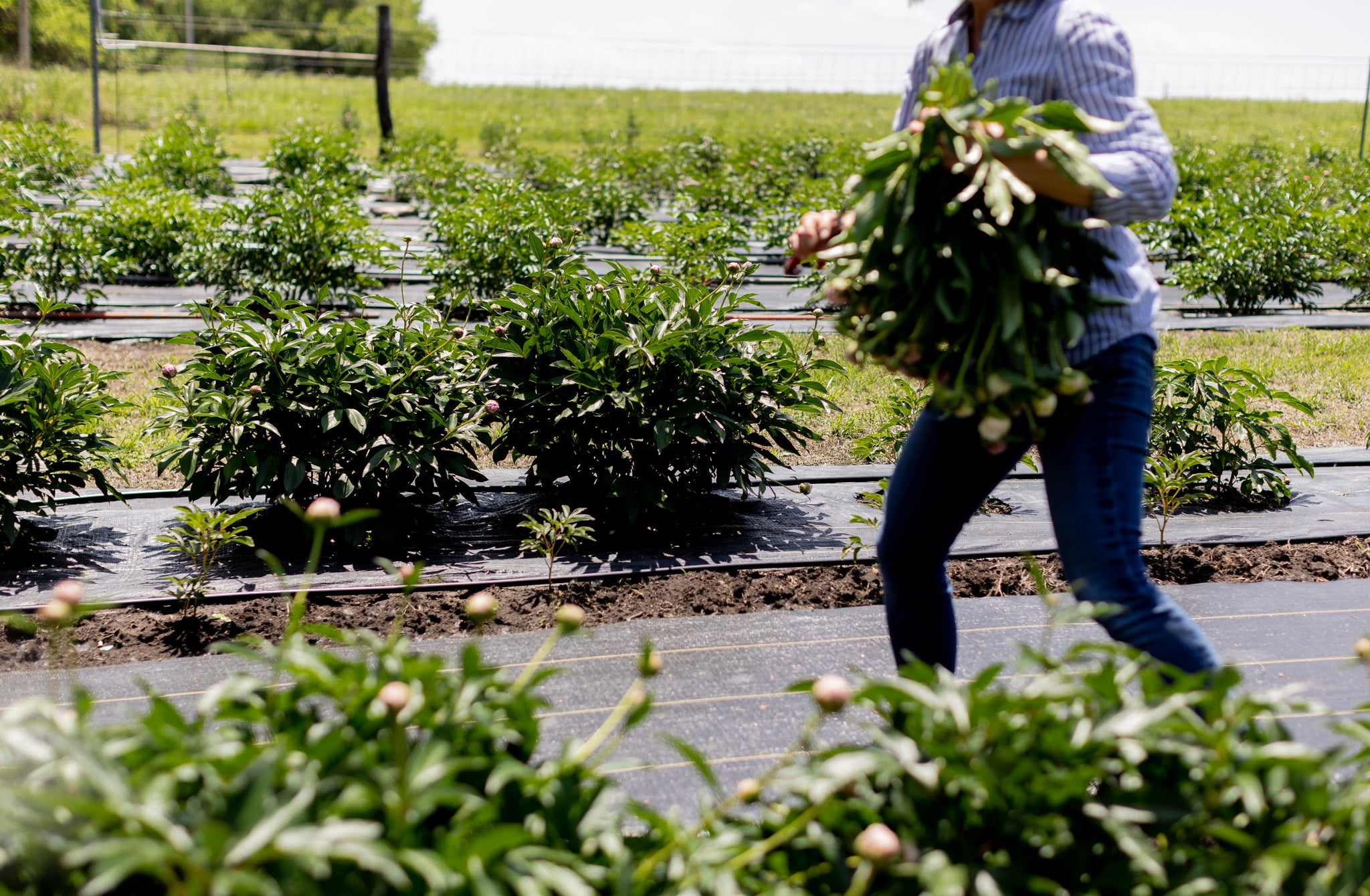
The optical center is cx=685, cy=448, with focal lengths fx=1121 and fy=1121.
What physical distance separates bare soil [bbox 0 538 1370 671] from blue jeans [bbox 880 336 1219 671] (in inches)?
50.0

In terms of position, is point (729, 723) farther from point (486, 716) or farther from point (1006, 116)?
point (1006, 116)

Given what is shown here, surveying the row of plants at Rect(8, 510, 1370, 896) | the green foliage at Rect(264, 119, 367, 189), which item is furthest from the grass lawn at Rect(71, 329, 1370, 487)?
the green foliage at Rect(264, 119, 367, 189)

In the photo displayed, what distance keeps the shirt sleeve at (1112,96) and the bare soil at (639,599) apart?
5.34 ft

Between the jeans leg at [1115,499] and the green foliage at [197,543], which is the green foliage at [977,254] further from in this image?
the green foliage at [197,543]

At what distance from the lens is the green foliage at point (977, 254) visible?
140 cm

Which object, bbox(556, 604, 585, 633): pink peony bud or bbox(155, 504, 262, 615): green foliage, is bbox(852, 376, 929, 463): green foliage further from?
bbox(556, 604, 585, 633): pink peony bud

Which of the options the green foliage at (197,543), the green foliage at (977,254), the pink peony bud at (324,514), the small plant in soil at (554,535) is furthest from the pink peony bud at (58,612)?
the small plant in soil at (554,535)

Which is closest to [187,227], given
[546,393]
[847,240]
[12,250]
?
[12,250]

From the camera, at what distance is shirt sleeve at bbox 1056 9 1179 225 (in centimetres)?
154

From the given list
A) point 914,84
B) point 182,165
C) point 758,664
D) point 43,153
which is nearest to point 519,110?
point 182,165

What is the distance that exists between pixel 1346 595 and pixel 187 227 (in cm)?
708

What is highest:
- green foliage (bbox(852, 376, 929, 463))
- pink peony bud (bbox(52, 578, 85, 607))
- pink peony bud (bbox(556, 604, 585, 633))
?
pink peony bud (bbox(52, 578, 85, 607))

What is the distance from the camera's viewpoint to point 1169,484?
3.31 metres

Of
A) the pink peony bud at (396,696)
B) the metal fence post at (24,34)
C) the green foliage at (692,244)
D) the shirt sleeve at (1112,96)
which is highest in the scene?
the metal fence post at (24,34)
